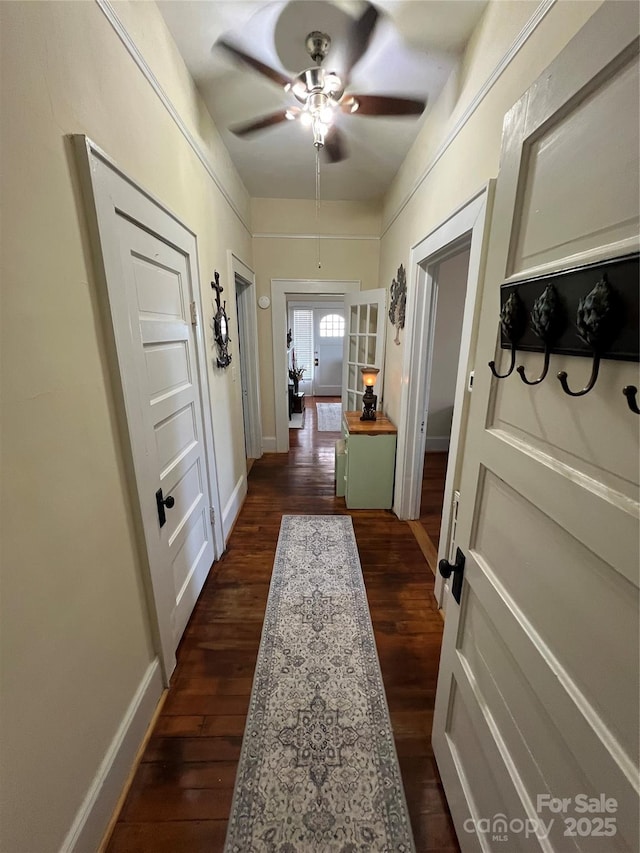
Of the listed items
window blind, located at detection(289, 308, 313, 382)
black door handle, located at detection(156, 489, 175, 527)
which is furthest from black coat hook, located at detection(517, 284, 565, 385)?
window blind, located at detection(289, 308, 313, 382)

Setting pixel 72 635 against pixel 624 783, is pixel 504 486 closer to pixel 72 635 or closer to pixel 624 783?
pixel 624 783

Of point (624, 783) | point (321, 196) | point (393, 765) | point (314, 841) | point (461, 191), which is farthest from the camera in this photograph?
point (321, 196)

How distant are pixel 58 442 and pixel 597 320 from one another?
3.76 ft

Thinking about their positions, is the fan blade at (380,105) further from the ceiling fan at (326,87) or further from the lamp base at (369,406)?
the lamp base at (369,406)

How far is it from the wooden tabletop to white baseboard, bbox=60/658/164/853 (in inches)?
74.7

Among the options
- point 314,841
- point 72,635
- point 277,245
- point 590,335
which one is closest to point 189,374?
point 72,635

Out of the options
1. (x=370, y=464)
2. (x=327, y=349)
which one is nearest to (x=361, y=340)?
(x=370, y=464)

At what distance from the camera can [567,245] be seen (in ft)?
1.80

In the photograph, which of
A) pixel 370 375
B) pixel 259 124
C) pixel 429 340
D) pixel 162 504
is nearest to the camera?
pixel 162 504

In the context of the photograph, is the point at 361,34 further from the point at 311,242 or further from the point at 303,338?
the point at 303,338

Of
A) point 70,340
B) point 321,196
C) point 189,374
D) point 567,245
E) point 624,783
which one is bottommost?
point 624,783

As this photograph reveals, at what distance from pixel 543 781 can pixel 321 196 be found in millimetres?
3929

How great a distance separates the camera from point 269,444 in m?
4.14

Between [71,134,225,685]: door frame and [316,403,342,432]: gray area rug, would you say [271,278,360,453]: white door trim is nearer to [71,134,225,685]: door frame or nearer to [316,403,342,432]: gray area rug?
[316,403,342,432]: gray area rug
